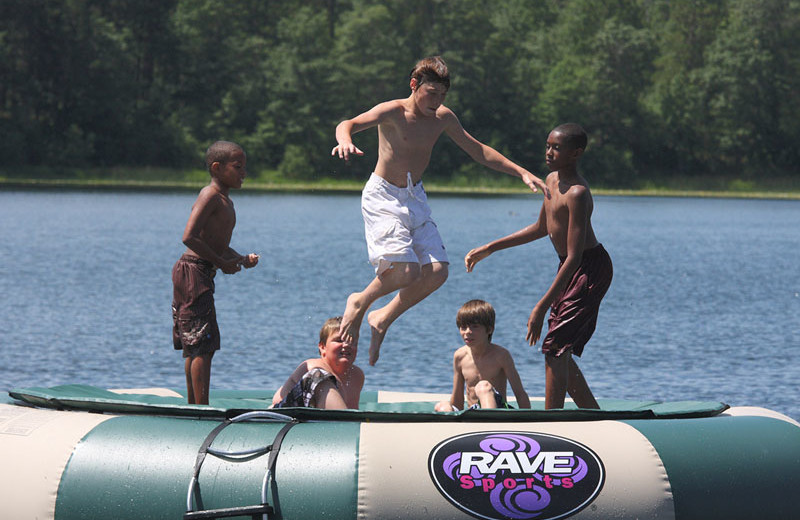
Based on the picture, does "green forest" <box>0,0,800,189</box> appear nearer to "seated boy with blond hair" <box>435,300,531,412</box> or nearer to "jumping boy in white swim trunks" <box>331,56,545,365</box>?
"seated boy with blond hair" <box>435,300,531,412</box>

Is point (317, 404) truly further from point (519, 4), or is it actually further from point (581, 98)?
point (519, 4)

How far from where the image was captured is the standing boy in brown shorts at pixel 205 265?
647 centimetres

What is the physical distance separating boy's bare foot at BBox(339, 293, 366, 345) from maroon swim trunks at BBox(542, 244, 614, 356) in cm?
95

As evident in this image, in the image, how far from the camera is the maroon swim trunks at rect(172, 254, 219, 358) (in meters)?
6.53

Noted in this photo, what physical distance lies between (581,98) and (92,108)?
2599 cm

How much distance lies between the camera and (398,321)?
17500 millimetres

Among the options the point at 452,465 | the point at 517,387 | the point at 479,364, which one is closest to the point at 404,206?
the point at 479,364

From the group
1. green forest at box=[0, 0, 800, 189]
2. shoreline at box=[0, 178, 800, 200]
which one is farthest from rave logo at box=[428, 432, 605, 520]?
green forest at box=[0, 0, 800, 189]

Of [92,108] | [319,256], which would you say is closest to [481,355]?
[319,256]

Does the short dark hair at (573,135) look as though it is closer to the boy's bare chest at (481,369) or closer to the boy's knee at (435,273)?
the boy's knee at (435,273)

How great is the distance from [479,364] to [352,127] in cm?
150

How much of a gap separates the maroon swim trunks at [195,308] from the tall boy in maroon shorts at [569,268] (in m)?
1.63

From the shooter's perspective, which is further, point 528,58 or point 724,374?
point 528,58

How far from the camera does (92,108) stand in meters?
61.4
